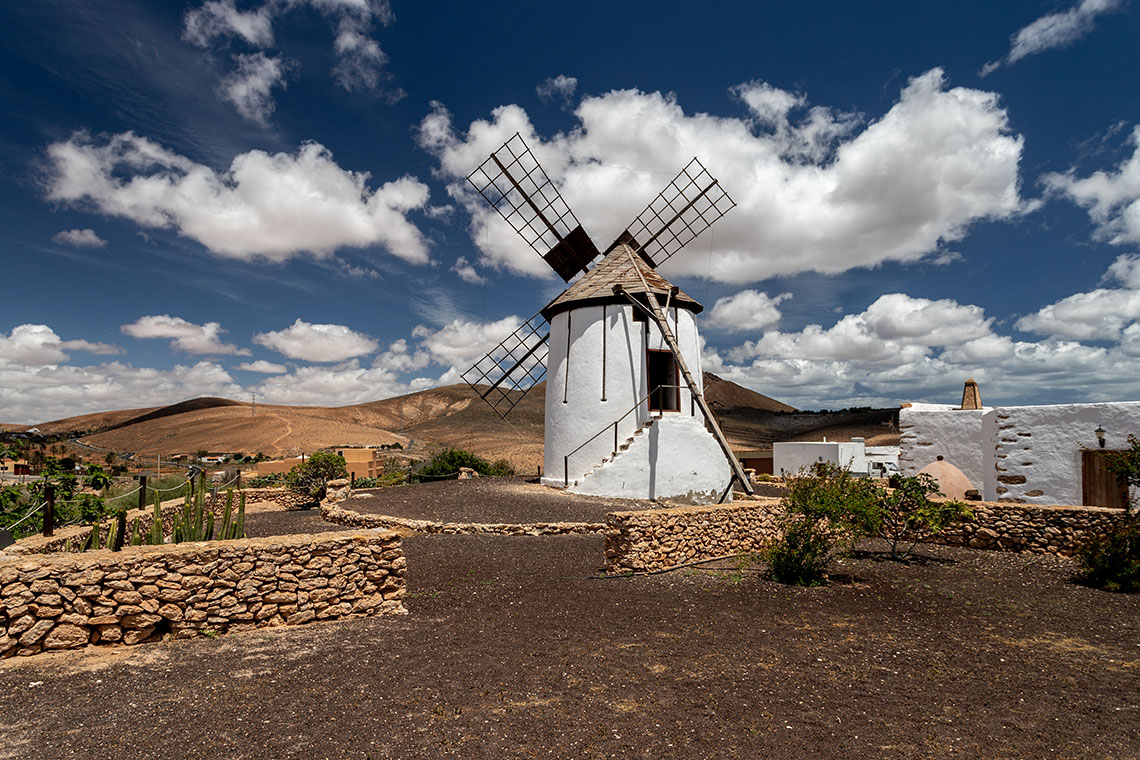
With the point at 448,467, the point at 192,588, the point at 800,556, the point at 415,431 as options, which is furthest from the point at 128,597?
the point at 415,431

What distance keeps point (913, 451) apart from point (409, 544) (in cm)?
1234

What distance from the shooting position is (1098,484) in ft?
38.1

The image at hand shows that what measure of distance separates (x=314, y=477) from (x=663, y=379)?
1084 centimetres

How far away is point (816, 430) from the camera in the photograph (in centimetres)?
6028

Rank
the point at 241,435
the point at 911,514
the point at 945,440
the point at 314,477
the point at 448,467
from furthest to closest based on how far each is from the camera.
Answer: the point at 241,435 < the point at 448,467 < the point at 314,477 < the point at 945,440 < the point at 911,514

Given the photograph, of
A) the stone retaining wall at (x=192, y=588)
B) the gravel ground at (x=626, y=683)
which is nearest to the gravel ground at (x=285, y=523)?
the stone retaining wall at (x=192, y=588)

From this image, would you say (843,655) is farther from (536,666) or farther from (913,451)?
(913,451)

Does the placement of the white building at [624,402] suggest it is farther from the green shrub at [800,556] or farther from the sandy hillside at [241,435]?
the sandy hillside at [241,435]

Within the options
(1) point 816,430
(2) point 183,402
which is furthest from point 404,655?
(2) point 183,402

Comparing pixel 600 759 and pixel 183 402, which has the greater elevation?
pixel 183 402

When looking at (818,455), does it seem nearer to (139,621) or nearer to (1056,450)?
(1056,450)

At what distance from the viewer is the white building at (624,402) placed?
15.7 m

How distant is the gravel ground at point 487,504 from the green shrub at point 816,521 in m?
4.61

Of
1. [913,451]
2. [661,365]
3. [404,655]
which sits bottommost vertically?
[404,655]
